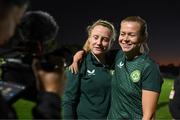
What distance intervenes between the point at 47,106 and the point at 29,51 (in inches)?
9.3

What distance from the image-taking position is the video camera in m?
2.10

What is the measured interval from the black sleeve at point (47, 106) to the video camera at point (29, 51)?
0.06 m

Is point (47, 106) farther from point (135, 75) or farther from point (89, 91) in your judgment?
point (89, 91)

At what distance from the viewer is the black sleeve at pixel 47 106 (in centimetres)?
207

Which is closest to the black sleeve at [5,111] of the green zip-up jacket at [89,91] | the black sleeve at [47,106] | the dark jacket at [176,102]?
the black sleeve at [47,106]

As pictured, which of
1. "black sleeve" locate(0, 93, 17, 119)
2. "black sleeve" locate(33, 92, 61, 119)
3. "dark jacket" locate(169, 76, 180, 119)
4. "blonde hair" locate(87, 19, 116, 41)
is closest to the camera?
"black sleeve" locate(0, 93, 17, 119)

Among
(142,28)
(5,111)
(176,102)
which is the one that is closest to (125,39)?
(142,28)

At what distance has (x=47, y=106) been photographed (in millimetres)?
2082

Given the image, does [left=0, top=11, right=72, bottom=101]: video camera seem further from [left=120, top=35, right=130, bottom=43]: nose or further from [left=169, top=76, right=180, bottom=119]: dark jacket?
[left=169, top=76, right=180, bottom=119]: dark jacket

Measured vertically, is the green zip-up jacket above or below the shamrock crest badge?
below

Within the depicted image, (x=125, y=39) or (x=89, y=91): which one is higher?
(x=125, y=39)

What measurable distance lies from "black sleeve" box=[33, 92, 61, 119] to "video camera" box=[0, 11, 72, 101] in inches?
2.6

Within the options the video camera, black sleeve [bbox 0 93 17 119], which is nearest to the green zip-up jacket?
the video camera

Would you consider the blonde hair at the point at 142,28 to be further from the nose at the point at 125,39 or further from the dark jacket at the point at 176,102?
the dark jacket at the point at 176,102
